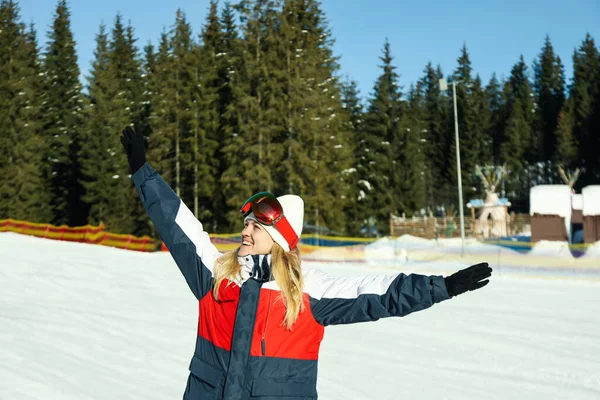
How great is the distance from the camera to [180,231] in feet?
9.21

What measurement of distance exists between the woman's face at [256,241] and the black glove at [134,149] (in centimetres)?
61

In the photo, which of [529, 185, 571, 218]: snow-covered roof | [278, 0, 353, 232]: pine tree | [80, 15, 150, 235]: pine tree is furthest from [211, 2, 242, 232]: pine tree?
[529, 185, 571, 218]: snow-covered roof

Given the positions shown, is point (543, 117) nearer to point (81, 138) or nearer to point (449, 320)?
point (81, 138)

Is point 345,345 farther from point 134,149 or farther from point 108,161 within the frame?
point 108,161

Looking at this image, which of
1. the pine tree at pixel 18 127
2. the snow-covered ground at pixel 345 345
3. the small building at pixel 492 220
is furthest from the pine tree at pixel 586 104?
the snow-covered ground at pixel 345 345

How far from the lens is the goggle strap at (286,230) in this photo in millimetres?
2703

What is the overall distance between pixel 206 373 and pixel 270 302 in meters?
0.39

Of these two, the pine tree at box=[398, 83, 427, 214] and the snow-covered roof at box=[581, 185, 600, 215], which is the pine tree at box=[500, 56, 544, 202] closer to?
the pine tree at box=[398, 83, 427, 214]

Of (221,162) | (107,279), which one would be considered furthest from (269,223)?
(221,162)

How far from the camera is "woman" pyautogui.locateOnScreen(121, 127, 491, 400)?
2498mm

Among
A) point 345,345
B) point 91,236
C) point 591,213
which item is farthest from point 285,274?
point 91,236

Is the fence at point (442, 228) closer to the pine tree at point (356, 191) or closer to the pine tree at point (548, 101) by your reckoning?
the pine tree at point (356, 191)

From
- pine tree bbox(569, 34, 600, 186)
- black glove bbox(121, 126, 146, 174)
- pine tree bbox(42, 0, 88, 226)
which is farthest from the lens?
pine tree bbox(569, 34, 600, 186)

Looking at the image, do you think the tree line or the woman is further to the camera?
the tree line
